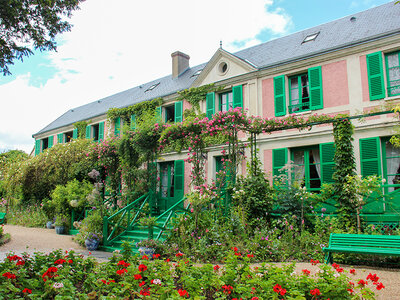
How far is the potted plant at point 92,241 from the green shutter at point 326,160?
6.24 metres

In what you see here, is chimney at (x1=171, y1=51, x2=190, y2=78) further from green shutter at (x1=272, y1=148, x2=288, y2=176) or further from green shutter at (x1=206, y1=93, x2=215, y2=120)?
green shutter at (x1=272, y1=148, x2=288, y2=176)

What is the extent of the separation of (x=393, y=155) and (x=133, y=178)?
7583 mm

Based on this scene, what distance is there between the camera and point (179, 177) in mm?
12328

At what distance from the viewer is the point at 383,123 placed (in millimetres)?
8266

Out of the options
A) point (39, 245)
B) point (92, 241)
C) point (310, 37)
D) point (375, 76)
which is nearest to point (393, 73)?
point (375, 76)

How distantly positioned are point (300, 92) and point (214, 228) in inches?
216

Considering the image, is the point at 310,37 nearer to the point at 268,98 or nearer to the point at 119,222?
the point at 268,98

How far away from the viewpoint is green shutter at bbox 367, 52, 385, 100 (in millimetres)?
8414

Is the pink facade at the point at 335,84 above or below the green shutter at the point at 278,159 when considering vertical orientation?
above

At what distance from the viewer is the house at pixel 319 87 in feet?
27.4

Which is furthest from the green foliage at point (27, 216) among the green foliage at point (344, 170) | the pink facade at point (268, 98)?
the green foliage at point (344, 170)

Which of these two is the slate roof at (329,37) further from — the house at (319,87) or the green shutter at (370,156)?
the green shutter at (370,156)

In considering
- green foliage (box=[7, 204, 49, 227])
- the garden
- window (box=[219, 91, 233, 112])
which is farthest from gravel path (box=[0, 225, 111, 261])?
window (box=[219, 91, 233, 112])

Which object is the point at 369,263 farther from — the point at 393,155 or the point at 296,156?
the point at 296,156
